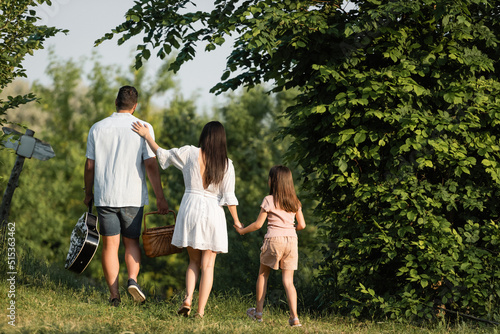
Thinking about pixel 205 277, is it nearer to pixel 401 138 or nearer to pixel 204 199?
pixel 204 199

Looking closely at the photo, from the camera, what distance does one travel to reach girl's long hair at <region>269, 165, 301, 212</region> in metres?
6.19

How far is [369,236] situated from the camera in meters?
6.54

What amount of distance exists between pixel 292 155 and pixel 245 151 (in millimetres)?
25148

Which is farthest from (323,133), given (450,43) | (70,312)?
(70,312)

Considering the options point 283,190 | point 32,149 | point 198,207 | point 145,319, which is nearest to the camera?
point 145,319

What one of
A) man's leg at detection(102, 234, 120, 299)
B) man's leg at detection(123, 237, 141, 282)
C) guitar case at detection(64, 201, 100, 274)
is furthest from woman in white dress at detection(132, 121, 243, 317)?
guitar case at detection(64, 201, 100, 274)

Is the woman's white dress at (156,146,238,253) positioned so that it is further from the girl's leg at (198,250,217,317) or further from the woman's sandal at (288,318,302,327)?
the woman's sandal at (288,318,302,327)

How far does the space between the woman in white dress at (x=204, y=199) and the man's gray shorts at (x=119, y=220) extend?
0.50 meters

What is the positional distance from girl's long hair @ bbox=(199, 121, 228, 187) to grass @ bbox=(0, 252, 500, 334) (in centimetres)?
139

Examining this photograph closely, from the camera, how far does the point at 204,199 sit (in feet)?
18.8

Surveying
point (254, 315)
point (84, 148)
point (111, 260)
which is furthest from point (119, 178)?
point (84, 148)

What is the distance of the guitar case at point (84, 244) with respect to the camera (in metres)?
5.84

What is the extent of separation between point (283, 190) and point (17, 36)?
3.56 meters

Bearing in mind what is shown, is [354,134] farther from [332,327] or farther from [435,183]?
[332,327]
